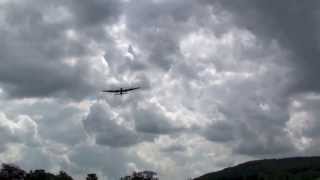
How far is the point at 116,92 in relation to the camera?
174m

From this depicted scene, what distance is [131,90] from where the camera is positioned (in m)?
172

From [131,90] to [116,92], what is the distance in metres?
4.76
